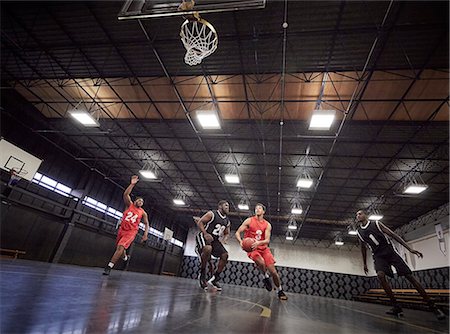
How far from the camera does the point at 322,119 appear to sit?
8492mm

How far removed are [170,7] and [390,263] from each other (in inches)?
278

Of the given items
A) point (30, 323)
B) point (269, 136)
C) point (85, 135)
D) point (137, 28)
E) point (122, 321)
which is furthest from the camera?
point (85, 135)

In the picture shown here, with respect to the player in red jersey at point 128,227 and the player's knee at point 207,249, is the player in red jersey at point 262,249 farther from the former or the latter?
the player in red jersey at point 128,227

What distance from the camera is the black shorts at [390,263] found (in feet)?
15.2

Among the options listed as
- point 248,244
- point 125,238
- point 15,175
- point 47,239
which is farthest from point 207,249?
point 47,239

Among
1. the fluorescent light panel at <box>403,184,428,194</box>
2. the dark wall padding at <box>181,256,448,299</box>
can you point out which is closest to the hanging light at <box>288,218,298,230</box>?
the dark wall padding at <box>181,256,448,299</box>

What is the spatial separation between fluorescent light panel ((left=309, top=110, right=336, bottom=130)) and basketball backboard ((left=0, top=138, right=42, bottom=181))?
12718 mm

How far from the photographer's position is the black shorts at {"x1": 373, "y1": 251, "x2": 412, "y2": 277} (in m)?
4.62

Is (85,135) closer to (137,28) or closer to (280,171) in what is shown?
(137,28)

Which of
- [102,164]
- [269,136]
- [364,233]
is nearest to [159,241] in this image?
[102,164]

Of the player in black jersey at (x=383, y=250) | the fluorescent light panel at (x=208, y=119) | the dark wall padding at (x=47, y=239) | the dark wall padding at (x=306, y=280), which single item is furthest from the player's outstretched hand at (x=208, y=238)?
the dark wall padding at (x=306, y=280)

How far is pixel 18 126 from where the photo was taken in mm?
12672

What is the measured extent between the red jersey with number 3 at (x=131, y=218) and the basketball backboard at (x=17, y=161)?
28.6ft

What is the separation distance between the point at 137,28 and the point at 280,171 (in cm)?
1048
